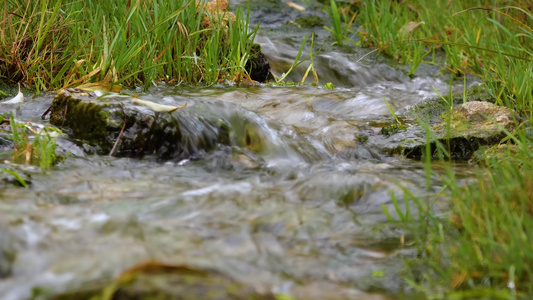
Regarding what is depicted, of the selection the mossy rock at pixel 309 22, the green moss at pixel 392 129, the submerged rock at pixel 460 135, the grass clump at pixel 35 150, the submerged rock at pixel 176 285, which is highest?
the submerged rock at pixel 176 285

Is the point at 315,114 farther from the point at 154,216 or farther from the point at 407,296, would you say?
the point at 407,296

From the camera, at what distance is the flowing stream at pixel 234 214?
141 cm

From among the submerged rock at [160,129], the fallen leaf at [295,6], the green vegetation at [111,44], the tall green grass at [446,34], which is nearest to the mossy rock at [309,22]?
the fallen leaf at [295,6]

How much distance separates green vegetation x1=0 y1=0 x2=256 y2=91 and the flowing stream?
0.43 m

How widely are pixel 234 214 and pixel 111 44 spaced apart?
2.15 m

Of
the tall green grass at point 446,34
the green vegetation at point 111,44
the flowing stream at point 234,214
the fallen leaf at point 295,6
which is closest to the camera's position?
the flowing stream at point 234,214

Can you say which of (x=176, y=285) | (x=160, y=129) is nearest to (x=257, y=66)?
(x=160, y=129)

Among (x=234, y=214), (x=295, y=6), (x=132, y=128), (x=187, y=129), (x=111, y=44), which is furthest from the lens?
(x=295, y=6)

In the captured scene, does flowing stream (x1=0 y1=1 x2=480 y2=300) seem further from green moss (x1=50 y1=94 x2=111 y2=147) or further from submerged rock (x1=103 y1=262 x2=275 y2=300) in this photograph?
green moss (x1=50 y1=94 x2=111 y2=147)

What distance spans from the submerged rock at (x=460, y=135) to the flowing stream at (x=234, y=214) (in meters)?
0.13

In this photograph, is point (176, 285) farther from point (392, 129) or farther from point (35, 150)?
point (392, 129)

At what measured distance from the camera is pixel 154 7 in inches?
166

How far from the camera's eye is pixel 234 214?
192 centimetres

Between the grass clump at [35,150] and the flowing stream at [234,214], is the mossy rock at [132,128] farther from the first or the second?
the grass clump at [35,150]
